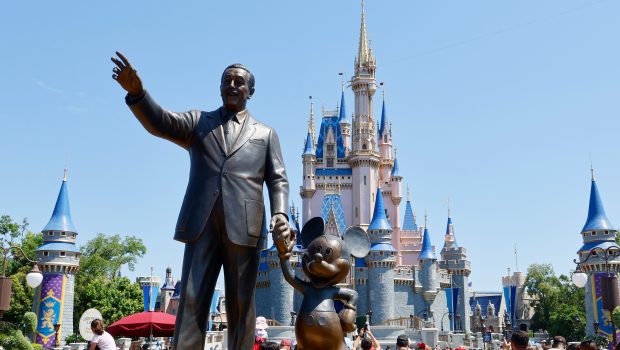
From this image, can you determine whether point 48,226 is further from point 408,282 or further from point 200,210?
point 200,210

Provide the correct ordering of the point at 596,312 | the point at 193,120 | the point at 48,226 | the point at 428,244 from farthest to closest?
the point at 428,244, the point at 48,226, the point at 596,312, the point at 193,120

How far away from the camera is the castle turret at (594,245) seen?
40.2m

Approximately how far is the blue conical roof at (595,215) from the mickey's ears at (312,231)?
40.9m

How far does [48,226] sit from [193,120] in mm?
42459

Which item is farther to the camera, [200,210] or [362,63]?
[362,63]

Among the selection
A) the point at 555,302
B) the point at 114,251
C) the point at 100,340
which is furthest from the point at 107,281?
the point at 100,340

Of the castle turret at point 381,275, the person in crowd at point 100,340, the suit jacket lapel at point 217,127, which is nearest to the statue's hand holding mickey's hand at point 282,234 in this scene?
the suit jacket lapel at point 217,127

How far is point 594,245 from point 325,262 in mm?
40888

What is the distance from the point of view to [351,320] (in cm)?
509

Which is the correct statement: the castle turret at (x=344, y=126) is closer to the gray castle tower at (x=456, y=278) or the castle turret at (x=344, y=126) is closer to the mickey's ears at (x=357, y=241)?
the gray castle tower at (x=456, y=278)

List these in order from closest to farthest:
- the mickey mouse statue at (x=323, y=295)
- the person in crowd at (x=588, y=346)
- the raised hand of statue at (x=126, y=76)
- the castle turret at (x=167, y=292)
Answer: the raised hand of statue at (x=126, y=76), the mickey mouse statue at (x=323, y=295), the person in crowd at (x=588, y=346), the castle turret at (x=167, y=292)

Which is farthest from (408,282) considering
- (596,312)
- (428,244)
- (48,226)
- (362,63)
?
(48,226)

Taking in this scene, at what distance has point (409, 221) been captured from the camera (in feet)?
222

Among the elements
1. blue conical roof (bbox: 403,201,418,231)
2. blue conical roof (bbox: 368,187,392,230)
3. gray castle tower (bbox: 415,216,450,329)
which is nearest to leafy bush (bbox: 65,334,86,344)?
blue conical roof (bbox: 368,187,392,230)
